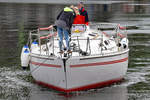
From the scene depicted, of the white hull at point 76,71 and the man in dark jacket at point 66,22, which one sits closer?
the white hull at point 76,71

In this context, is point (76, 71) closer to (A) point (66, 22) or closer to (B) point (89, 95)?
(B) point (89, 95)

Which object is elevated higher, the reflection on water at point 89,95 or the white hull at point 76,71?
the white hull at point 76,71

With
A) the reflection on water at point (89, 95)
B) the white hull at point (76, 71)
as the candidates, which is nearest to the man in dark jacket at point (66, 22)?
the white hull at point (76, 71)

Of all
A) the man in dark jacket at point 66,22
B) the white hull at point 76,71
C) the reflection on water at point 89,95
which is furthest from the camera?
the man in dark jacket at point 66,22

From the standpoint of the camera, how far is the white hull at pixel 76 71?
1398 centimetres

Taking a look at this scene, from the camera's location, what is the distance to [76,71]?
14062mm

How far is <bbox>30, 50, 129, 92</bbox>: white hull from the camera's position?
13977 mm

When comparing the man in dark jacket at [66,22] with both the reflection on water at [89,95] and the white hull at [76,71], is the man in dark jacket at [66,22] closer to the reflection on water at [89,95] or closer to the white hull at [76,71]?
the white hull at [76,71]

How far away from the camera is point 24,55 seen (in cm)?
1566

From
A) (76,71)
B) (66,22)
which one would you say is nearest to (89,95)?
(76,71)

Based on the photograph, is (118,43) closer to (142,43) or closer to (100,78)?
(100,78)

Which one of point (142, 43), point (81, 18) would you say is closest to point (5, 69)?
point (81, 18)

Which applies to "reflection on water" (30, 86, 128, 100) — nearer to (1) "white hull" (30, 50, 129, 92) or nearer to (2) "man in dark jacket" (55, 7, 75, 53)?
(1) "white hull" (30, 50, 129, 92)

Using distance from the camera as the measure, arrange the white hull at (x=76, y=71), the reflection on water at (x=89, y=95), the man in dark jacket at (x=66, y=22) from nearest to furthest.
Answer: the white hull at (x=76, y=71), the reflection on water at (x=89, y=95), the man in dark jacket at (x=66, y=22)
